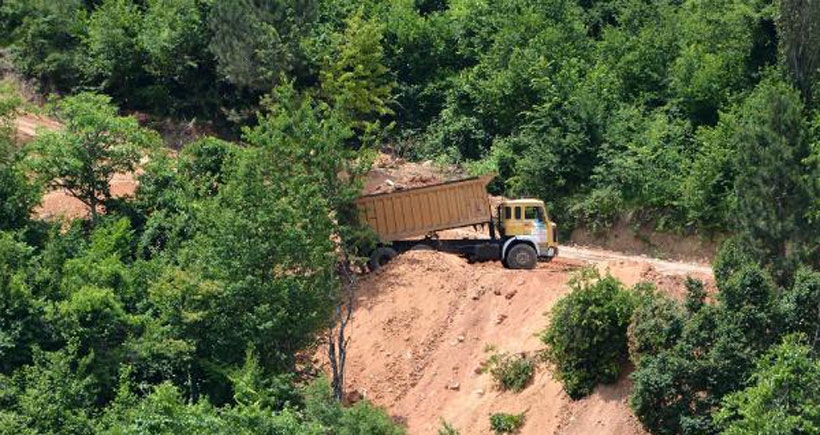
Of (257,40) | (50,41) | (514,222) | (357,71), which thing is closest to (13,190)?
(257,40)

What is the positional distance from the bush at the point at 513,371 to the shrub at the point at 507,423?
130cm

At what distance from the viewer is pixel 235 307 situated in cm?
4103

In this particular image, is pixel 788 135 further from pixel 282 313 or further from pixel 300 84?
pixel 300 84

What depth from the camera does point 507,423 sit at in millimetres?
40719

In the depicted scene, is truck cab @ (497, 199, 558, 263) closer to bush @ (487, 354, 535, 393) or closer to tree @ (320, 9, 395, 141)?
bush @ (487, 354, 535, 393)

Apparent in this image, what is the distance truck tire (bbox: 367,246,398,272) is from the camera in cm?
4944

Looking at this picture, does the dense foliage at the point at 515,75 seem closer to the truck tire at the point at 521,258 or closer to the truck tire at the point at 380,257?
the truck tire at the point at 380,257

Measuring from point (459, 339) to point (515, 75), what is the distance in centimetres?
1806

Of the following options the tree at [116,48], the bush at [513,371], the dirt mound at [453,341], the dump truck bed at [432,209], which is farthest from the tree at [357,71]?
the bush at [513,371]

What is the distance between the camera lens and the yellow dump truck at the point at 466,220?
160 ft

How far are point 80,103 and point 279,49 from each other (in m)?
11.7

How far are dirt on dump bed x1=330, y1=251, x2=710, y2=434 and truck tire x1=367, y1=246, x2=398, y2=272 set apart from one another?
67 centimetres

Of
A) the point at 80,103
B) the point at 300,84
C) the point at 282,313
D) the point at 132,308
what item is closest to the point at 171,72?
the point at 300,84

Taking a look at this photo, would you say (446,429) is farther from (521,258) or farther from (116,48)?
(116,48)
